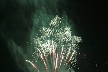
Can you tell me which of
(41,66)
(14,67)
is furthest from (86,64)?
(41,66)

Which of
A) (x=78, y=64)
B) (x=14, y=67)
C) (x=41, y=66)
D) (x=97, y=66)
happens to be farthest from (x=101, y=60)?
(x=41, y=66)

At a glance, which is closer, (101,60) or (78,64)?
(78,64)

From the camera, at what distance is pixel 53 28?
27703mm

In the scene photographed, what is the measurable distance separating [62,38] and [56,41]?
0.98m

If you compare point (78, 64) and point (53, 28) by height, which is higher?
point (78, 64)

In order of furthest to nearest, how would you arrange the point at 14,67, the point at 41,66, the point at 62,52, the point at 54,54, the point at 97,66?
the point at 97,66
the point at 14,67
the point at 41,66
the point at 62,52
the point at 54,54

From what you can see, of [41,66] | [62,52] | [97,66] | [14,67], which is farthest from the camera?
[97,66]

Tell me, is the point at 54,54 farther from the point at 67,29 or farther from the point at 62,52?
the point at 67,29

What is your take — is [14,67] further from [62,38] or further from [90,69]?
[62,38]

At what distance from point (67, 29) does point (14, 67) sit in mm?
45386

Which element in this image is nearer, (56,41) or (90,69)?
(56,41)

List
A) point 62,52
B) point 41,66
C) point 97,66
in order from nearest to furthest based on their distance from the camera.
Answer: point 62,52 → point 41,66 → point 97,66

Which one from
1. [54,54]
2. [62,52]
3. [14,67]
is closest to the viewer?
[54,54]

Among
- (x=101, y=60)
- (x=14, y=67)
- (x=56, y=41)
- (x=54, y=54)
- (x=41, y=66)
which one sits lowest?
(x=54, y=54)
